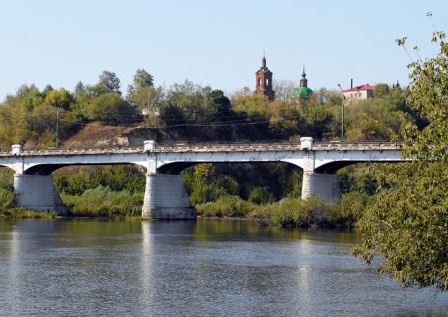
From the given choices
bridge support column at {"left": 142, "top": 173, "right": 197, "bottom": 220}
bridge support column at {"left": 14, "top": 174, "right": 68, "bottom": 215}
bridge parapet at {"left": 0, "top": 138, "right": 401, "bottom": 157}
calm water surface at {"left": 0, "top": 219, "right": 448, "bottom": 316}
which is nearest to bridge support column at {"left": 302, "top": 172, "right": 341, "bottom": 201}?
bridge parapet at {"left": 0, "top": 138, "right": 401, "bottom": 157}

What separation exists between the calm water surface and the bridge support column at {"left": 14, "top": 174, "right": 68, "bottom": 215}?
105ft

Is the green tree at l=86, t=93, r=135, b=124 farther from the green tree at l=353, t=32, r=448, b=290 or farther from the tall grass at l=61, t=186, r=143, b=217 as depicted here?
the green tree at l=353, t=32, r=448, b=290

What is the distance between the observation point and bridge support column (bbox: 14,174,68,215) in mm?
106562

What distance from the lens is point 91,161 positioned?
104 m

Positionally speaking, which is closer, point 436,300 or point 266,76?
point 436,300

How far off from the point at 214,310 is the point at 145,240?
1274 inches

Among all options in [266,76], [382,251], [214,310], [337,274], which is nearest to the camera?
[382,251]

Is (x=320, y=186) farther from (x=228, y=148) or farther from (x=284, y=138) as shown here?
(x=284, y=138)

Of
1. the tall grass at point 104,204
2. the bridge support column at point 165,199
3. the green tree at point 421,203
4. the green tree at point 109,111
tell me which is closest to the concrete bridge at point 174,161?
the bridge support column at point 165,199

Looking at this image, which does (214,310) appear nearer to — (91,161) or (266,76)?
(91,161)

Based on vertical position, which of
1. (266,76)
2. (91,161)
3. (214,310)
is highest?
(266,76)

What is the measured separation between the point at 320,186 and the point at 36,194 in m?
35.3

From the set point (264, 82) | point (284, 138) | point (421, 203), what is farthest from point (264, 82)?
point (421, 203)

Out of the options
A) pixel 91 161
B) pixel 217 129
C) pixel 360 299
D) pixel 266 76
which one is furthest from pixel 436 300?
pixel 266 76
